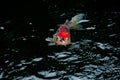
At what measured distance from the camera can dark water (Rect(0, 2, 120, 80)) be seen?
8.11 meters

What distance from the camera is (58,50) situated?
9.30 metres

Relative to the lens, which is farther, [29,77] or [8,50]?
[8,50]

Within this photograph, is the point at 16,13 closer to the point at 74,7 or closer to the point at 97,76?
the point at 74,7

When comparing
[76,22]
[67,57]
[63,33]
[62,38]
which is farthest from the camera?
[76,22]

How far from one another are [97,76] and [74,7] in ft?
17.3

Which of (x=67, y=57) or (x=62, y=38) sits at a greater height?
(x=62, y=38)

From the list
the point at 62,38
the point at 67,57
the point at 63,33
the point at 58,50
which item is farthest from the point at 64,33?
the point at 67,57

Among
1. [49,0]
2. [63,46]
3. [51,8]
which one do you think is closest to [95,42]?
[63,46]

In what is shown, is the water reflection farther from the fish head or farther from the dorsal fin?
the dorsal fin

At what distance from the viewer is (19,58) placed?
9.03m

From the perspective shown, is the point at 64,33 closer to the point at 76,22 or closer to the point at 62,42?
the point at 62,42

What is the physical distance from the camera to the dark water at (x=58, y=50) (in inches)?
319

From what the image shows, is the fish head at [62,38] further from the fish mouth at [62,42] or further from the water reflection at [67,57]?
the water reflection at [67,57]

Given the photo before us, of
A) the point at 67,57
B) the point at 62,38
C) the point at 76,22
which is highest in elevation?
the point at 76,22
